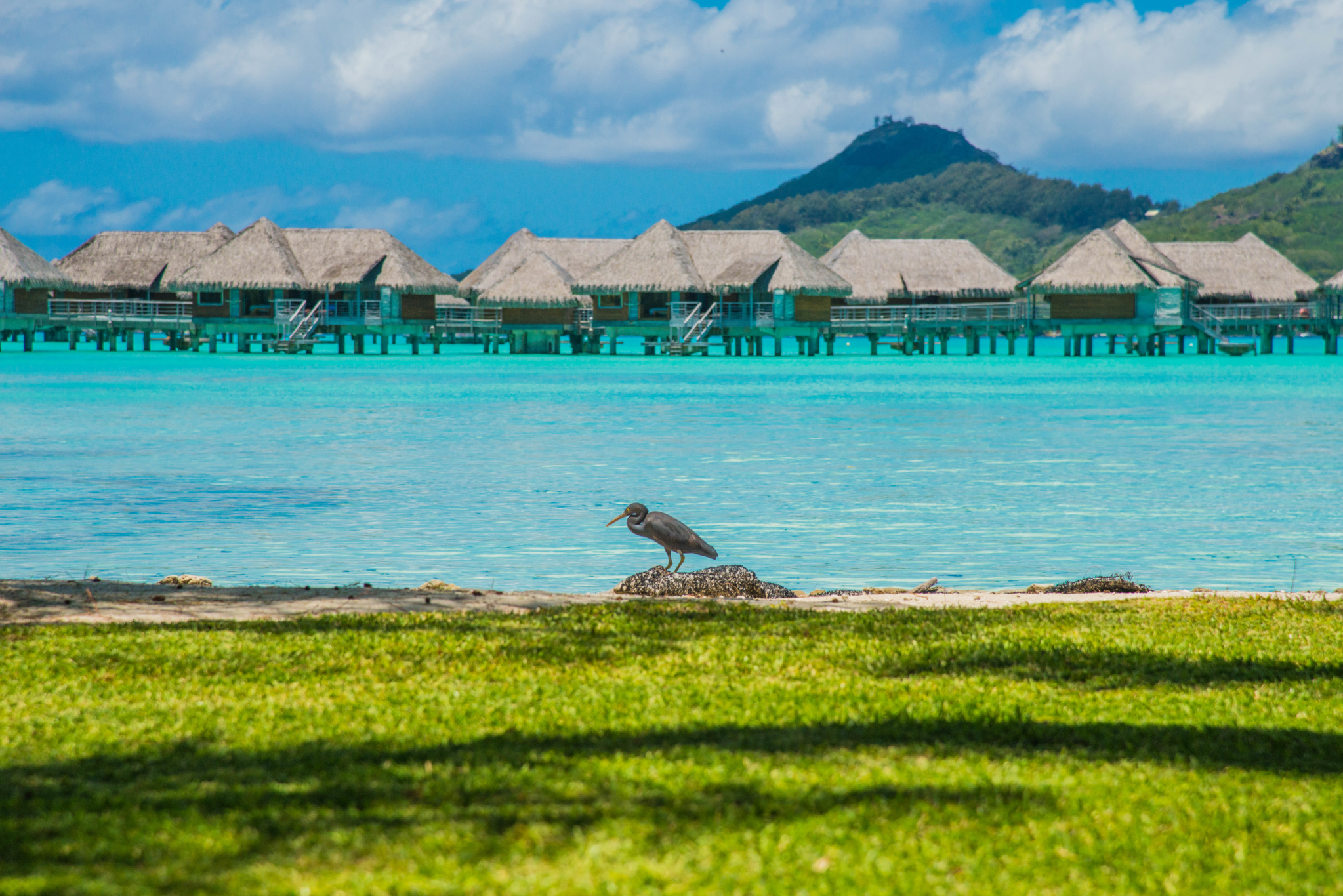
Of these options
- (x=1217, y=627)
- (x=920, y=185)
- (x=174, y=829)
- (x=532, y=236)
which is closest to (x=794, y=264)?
(x=532, y=236)

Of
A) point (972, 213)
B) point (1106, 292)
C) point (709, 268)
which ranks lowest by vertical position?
point (1106, 292)

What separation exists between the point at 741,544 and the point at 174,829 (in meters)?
9.69

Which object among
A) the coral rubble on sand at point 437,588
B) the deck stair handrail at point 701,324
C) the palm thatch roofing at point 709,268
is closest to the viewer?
the coral rubble on sand at point 437,588

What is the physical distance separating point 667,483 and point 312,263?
44.9 meters

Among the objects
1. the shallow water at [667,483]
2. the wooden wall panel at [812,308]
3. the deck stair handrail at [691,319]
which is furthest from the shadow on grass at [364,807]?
A: the wooden wall panel at [812,308]

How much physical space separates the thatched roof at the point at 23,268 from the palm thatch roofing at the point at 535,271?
1729 centimetres

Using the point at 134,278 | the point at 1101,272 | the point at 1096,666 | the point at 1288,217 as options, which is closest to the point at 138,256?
the point at 134,278

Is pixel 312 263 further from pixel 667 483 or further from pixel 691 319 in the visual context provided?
pixel 667 483

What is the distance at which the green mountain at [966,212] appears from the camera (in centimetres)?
12719

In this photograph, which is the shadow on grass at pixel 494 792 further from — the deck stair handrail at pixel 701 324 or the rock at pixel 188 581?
the deck stair handrail at pixel 701 324

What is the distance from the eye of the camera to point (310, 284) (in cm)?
5819

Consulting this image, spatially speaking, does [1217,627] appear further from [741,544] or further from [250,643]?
[741,544]

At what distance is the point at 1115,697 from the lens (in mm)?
5762

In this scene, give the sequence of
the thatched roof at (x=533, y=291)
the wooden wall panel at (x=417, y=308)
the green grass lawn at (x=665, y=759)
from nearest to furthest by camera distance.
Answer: the green grass lawn at (x=665, y=759) → the thatched roof at (x=533, y=291) → the wooden wall panel at (x=417, y=308)
